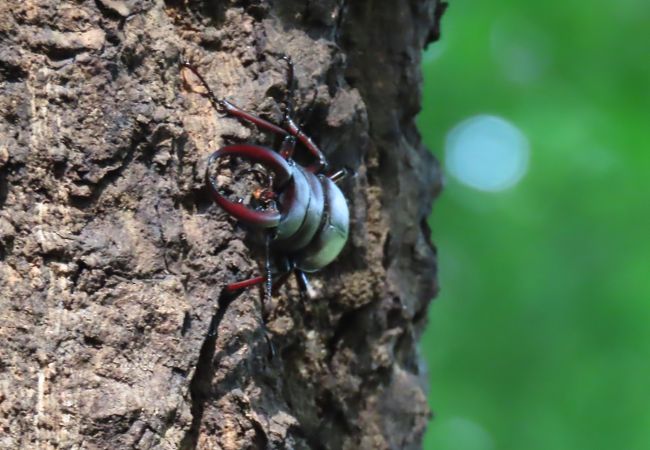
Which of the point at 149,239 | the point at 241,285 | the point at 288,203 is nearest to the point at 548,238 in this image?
the point at 288,203

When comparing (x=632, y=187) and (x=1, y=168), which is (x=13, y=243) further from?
(x=632, y=187)

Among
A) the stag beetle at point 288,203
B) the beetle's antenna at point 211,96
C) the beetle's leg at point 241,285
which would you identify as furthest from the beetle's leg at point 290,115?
the beetle's leg at point 241,285

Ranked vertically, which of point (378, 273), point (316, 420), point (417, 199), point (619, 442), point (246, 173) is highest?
point (619, 442)

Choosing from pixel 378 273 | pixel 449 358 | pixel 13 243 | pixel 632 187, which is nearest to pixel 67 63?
pixel 13 243

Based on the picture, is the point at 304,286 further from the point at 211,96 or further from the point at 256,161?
the point at 211,96

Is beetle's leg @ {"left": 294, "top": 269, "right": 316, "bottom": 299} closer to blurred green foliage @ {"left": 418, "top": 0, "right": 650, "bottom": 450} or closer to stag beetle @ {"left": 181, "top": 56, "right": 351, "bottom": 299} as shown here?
stag beetle @ {"left": 181, "top": 56, "right": 351, "bottom": 299}

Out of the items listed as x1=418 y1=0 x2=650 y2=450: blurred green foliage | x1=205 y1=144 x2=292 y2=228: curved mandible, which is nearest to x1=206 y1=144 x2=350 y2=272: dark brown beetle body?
x1=205 y1=144 x2=292 y2=228: curved mandible

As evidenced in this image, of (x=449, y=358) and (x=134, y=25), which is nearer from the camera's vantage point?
(x=134, y=25)

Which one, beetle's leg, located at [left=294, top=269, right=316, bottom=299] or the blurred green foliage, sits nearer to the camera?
beetle's leg, located at [left=294, top=269, right=316, bottom=299]

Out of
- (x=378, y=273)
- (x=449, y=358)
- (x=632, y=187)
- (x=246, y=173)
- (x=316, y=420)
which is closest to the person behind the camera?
(x=246, y=173)
